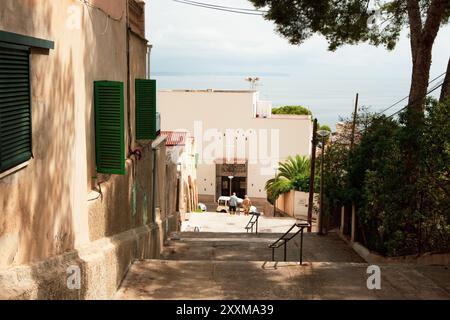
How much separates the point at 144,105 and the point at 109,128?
2921mm

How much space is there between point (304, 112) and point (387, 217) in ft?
180

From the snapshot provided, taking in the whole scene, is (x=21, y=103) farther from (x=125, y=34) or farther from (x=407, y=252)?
(x=407, y=252)

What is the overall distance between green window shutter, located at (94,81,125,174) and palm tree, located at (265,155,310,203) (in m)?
29.7

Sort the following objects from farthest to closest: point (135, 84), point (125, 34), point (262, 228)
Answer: point (262, 228) → point (135, 84) → point (125, 34)

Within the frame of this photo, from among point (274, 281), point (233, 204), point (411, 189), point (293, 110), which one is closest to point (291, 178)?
point (233, 204)

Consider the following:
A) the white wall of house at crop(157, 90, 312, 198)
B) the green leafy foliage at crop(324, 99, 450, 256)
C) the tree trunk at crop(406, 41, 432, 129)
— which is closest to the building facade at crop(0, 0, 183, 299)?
the green leafy foliage at crop(324, 99, 450, 256)

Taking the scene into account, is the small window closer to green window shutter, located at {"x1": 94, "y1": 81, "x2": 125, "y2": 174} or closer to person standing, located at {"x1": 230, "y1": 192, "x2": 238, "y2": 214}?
green window shutter, located at {"x1": 94, "y1": 81, "x2": 125, "y2": 174}

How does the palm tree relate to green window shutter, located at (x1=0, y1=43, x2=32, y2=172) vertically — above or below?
below

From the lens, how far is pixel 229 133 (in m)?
55.3

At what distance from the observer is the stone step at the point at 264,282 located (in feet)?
25.1

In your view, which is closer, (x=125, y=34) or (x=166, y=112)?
(x=125, y=34)

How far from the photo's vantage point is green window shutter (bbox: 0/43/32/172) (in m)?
4.68
